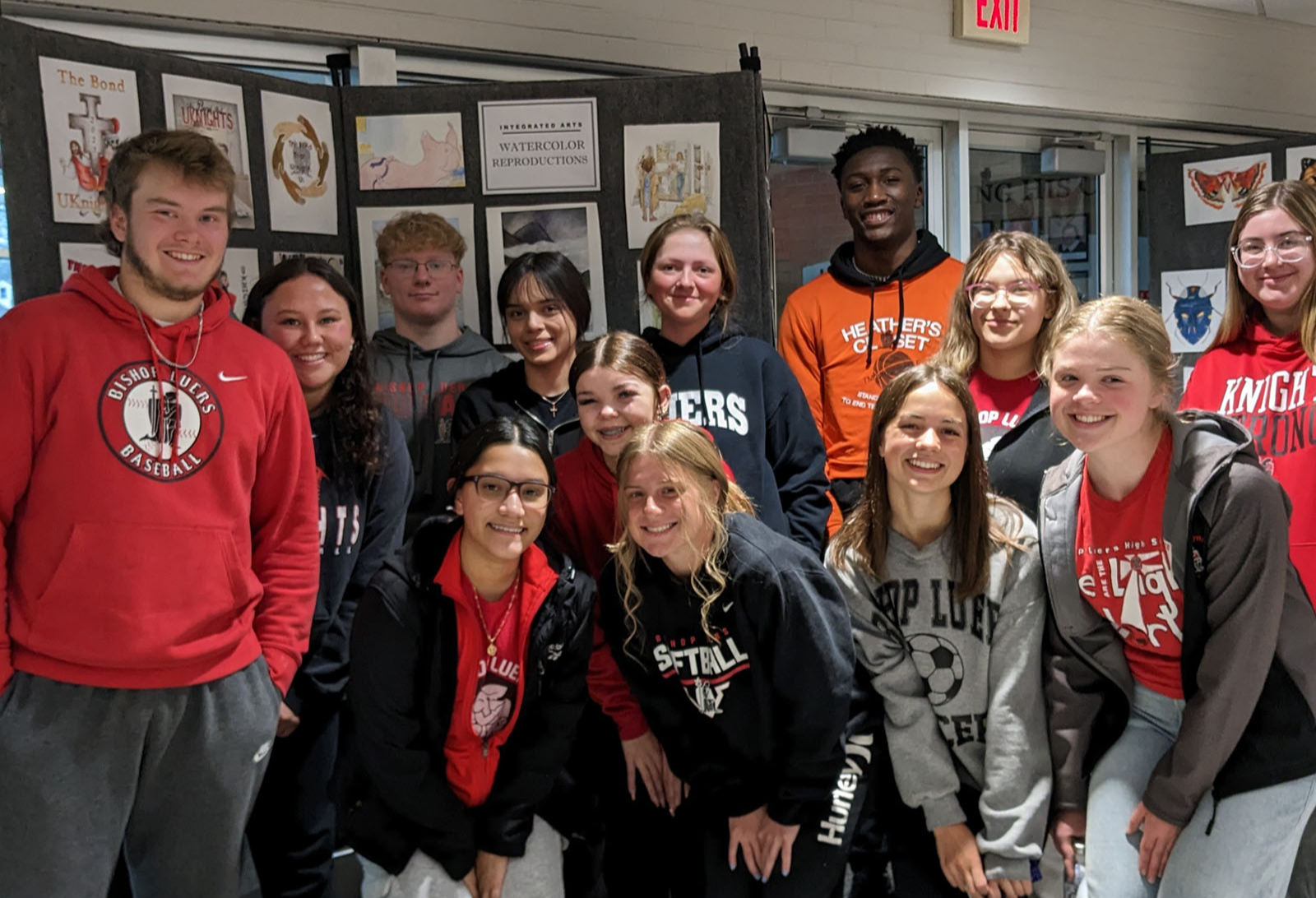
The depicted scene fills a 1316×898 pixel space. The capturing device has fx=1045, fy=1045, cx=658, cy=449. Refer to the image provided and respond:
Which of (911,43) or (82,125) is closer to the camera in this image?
(82,125)

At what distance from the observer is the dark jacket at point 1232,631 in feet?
5.99

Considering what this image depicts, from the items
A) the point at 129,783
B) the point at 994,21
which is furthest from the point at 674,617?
the point at 994,21

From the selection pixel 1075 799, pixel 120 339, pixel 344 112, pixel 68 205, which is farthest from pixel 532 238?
pixel 1075 799

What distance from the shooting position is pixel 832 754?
2.06m

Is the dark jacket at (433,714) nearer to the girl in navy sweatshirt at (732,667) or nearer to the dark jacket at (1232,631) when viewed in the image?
the girl in navy sweatshirt at (732,667)

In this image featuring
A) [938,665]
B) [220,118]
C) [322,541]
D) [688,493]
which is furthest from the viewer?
[220,118]

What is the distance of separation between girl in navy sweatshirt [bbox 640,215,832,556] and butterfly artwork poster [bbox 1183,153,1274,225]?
314 cm

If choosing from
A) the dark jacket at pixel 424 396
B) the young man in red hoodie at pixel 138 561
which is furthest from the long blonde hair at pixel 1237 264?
the young man in red hoodie at pixel 138 561

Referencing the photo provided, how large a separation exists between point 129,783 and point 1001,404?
1.92 m

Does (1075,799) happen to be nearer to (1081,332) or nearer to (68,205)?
(1081,332)

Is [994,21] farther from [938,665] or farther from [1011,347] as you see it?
[938,665]

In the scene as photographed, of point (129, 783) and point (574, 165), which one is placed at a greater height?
point (574, 165)

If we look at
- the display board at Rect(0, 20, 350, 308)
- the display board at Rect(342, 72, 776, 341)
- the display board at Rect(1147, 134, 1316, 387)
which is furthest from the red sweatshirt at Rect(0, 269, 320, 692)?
the display board at Rect(1147, 134, 1316, 387)

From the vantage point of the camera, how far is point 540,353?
2.51 metres
